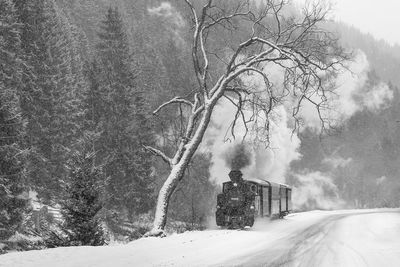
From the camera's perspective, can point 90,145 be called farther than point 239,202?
Yes

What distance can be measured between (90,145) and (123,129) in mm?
5505

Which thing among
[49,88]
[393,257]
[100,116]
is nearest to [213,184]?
[100,116]

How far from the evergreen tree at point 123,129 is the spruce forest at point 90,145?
8 cm

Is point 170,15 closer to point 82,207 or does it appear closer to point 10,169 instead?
point 10,169

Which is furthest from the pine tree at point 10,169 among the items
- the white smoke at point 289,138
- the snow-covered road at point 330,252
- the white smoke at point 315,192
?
the white smoke at point 315,192

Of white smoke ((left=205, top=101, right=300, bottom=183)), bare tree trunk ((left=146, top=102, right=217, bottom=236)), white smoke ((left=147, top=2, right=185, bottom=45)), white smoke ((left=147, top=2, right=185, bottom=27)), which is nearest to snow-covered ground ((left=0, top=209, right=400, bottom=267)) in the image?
bare tree trunk ((left=146, top=102, right=217, bottom=236))

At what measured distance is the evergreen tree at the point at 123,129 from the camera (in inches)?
1287

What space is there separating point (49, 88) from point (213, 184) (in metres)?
19.1

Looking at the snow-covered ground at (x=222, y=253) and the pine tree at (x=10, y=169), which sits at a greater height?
the pine tree at (x=10, y=169)

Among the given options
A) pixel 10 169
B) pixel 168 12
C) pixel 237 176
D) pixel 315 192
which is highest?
pixel 168 12

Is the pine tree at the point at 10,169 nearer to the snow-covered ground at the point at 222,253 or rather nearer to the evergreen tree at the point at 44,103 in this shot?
the evergreen tree at the point at 44,103

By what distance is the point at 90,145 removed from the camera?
29.0 metres

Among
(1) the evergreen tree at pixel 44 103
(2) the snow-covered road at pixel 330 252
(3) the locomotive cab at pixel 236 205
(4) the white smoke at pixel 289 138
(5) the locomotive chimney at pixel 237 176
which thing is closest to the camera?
(2) the snow-covered road at pixel 330 252

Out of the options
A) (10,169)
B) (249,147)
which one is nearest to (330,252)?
(10,169)
